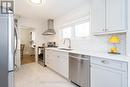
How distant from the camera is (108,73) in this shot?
1951 millimetres

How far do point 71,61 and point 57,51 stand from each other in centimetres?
102

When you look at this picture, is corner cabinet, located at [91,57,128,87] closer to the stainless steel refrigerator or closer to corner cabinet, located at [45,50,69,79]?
corner cabinet, located at [45,50,69,79]

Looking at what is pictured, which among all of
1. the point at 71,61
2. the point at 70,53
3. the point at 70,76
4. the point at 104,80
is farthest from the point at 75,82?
the point at 104,80

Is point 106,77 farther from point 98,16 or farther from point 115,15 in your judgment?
point 98,16

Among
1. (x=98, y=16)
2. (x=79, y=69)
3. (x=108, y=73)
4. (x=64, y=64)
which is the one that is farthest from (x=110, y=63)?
(x=64, y=64)

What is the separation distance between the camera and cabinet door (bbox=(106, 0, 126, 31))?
6.66 ft

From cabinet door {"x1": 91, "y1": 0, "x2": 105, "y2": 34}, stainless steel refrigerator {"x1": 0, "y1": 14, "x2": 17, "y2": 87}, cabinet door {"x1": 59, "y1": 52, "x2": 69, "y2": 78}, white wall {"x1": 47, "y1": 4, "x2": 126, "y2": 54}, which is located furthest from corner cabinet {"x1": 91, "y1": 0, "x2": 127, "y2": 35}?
stainless steel refrigerator {"x1": 0, "y1": 14, "x2": 17, "y2": 87}

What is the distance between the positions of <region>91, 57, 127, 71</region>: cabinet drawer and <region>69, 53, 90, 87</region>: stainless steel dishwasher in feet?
0.76

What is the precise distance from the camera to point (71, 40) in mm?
4430

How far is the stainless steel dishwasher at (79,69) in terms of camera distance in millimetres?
2459

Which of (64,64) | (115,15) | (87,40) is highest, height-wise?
(115,15)

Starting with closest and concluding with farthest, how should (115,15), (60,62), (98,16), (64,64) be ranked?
(115,15), (98,16), (64,64), (60,62)

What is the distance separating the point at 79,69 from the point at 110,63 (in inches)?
38.2

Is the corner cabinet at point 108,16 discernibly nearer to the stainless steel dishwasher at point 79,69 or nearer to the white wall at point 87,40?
the white wall at point 87,40
